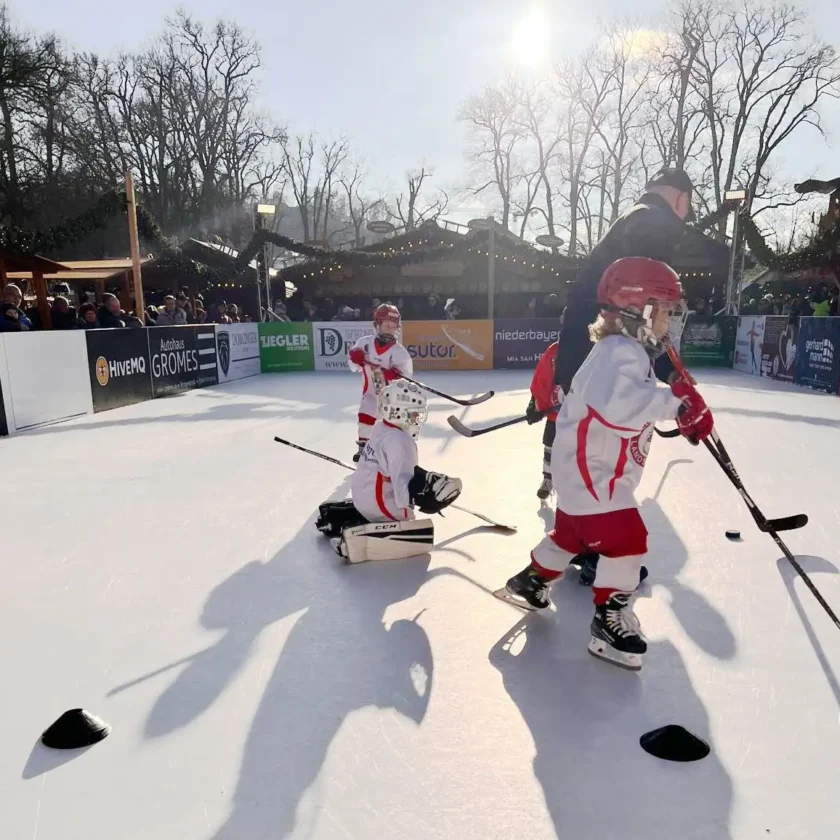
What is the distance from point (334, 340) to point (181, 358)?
13.6 ft

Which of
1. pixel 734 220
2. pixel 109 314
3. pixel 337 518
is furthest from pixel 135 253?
pixel 734 220

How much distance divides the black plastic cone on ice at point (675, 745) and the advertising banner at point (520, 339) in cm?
1283

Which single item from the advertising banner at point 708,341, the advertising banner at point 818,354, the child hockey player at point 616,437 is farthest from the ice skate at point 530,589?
the advertising banner at point 708,341

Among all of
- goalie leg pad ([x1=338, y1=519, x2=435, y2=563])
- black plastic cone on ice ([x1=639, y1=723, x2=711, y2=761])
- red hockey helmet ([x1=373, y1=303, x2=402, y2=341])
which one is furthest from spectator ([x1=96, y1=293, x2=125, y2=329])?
black plastic cone on ice ([x1=639, y1=723, x2=711, y2=761])

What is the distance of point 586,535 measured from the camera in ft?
7.41

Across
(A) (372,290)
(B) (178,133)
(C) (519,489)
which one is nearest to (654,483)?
(C) (519,489)

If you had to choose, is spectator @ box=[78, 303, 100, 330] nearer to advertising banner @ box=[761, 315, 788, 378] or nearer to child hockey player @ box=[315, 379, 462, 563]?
child hockey player @ box=[315, 379, 462, 563]

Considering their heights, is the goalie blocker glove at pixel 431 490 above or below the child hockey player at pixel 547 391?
below

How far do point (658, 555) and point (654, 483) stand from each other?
1603 millimetres

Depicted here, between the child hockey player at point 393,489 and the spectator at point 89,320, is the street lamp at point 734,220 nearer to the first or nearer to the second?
the spectator at point 89,320

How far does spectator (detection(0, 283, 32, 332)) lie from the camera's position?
7652 millimetres

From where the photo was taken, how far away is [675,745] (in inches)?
69.0

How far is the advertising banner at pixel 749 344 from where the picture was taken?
12.6 m

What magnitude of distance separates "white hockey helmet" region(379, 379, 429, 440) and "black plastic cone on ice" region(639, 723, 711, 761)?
5.92 ft
